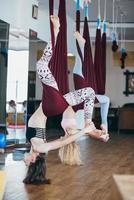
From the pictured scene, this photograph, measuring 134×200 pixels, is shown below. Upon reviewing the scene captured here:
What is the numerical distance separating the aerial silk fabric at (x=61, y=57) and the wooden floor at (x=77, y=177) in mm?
1190

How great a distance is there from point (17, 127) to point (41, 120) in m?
4.83

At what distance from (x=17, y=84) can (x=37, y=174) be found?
12.8 feet

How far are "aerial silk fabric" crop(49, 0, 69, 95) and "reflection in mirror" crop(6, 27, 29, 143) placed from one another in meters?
4.15

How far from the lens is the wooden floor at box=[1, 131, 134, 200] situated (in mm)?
5062

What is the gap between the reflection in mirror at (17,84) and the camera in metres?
8.97

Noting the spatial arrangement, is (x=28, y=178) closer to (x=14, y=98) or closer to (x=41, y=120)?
(x=41, y=120)

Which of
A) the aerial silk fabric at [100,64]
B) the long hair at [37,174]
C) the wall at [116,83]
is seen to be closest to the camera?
the long hair at [37,174]

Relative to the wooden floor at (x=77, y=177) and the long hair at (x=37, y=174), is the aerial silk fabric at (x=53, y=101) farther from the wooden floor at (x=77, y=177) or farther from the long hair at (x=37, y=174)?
the long hair at (x=37, y=174)

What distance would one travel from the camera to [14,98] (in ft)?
30.2

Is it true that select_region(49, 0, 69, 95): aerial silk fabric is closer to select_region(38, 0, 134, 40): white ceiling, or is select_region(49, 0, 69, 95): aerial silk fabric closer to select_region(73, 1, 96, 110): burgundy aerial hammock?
select_region(73, 1, 96, 110): burgundy aerial hammock

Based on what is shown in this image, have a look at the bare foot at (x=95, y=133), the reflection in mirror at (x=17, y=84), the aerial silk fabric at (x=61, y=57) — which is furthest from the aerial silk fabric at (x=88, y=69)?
the reflection in mirror at (x=17, y=84)

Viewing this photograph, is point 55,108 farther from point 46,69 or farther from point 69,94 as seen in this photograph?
point 46,69

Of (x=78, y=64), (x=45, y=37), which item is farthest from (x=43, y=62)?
(x=45, y=37)

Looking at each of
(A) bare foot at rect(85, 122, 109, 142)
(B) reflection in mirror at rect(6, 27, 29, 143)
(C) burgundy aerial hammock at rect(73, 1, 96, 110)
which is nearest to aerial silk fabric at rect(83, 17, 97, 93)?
(C) burgundy aerial hammock at rect(73, 1, 96, 110)
